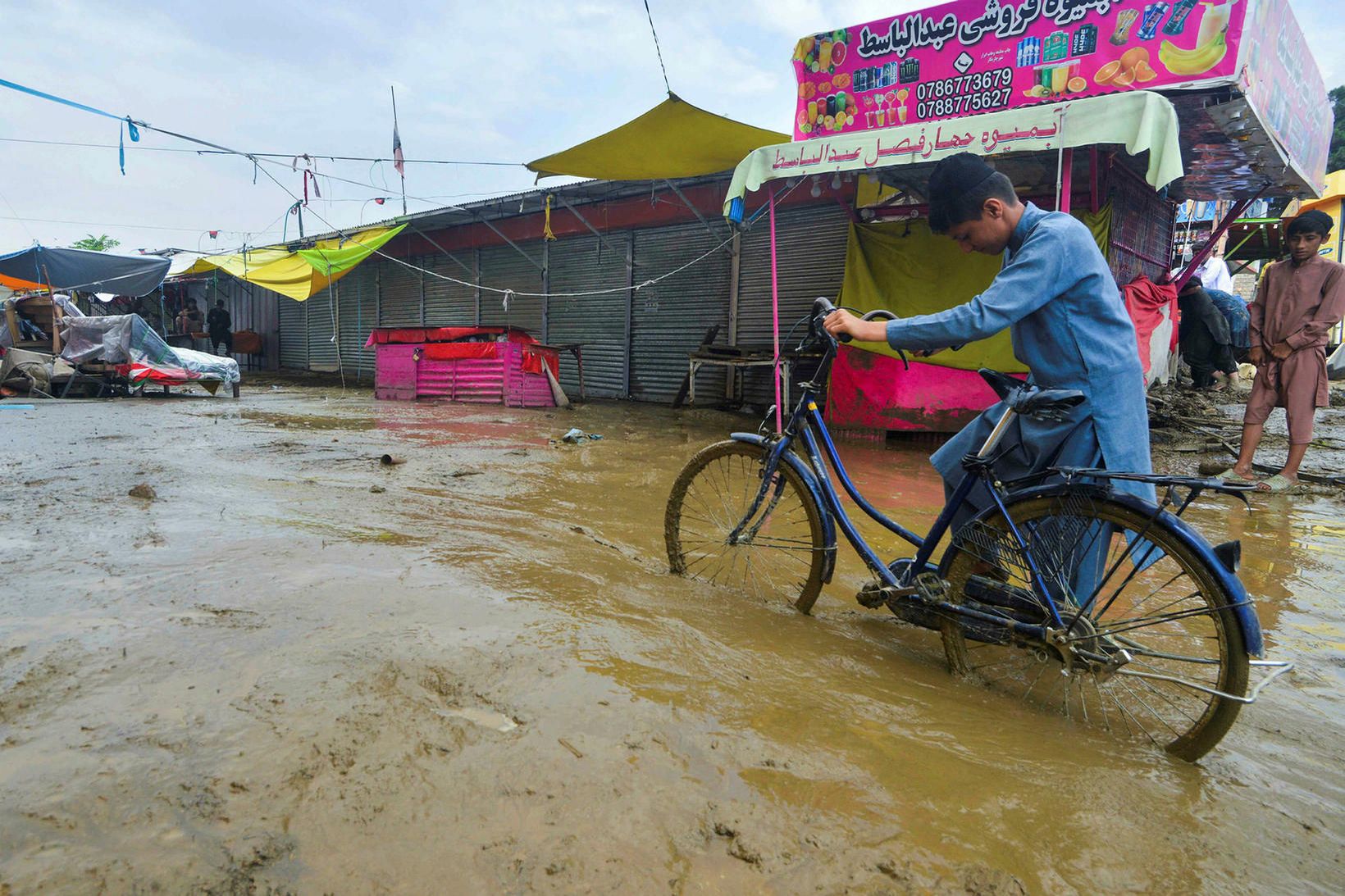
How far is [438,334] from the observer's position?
1011 centimetres

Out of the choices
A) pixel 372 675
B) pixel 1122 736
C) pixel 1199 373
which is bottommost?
pixel 1122 736

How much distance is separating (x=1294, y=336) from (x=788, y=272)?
5743 mm

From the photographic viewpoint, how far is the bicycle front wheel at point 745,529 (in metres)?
2.64

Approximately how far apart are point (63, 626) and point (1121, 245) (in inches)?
340

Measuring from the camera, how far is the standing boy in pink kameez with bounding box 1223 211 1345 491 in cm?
463

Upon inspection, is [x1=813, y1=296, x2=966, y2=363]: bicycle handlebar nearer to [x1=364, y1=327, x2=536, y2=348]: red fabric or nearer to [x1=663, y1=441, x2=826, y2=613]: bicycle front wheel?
[x1=663, y1=441, x2=826, y2=613]: bicycle front wheel

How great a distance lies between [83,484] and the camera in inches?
163

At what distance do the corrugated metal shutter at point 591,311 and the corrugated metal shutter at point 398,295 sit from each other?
14.4 ft

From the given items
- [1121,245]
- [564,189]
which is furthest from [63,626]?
[564,189]

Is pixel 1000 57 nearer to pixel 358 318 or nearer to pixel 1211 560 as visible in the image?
→ pixel 1211 560

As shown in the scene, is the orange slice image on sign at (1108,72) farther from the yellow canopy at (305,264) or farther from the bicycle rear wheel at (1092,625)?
the yellow canopy at (305,264)

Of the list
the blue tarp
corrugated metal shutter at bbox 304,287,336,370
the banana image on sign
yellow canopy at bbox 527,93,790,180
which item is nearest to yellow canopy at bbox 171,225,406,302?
the blue tarp

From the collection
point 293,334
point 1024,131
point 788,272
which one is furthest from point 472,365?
point 293,334

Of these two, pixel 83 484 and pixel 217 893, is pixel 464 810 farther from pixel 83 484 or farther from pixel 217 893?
pixel 83 484
